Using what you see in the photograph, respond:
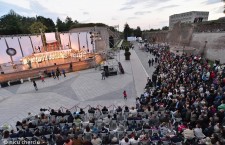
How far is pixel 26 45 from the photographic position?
32.0 m

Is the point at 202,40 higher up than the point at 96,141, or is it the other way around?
the point at 202,40

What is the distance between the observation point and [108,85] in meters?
19.4

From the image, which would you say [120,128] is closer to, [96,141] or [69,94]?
[96,141]

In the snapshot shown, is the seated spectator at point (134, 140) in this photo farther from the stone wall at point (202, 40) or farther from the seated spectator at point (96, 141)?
the stone wall at point (202, 40)

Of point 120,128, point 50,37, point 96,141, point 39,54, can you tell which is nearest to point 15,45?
point 39,54

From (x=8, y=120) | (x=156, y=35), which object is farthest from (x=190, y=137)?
(x=156, y=35)

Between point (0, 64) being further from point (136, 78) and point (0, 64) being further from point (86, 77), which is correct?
point (136, 78)

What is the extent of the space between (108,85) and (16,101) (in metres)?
8.80

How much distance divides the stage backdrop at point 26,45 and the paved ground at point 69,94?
1106 cm

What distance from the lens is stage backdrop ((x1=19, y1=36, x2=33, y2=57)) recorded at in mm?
31217

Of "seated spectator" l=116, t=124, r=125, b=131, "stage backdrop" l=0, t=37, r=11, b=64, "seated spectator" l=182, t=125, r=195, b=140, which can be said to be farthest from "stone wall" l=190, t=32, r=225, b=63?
"stage backdrop" l=0, t=37, r=11, b=64

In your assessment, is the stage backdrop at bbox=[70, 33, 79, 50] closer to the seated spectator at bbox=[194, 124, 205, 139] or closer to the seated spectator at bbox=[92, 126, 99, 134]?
the seated spectator at bbox=[92, 126, 99, 134]

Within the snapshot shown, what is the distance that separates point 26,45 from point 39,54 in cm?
267

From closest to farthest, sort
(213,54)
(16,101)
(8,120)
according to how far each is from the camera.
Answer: (8,120) < (16,101) < (213,54)
